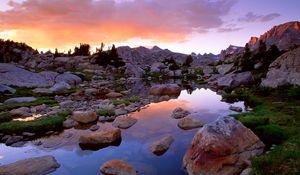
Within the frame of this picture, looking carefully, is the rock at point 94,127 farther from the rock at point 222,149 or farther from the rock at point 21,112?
the rock at point 222,149

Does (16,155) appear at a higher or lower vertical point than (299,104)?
lower

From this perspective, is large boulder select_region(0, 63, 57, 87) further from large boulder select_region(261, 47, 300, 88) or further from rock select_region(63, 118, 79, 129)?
large boulder select_region(261, 47, 300, 88)

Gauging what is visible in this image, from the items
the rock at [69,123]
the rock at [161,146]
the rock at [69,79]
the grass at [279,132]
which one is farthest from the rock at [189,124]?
the rock at [69,79]

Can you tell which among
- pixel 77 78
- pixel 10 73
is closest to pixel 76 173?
pixel 10 73

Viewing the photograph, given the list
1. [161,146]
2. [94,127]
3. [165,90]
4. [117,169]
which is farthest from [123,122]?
[165,90]

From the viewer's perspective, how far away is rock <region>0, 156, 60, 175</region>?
12758 millimetres

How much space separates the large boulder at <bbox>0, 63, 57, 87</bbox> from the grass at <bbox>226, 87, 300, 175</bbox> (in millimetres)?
35432

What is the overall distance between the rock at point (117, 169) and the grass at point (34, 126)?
933cm

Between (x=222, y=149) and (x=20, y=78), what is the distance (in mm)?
43523

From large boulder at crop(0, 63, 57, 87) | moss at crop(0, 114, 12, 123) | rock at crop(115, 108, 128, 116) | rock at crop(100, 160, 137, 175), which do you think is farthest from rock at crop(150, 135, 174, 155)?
large boulder at crop(0, 63, 57, 87)

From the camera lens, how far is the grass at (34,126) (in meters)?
19.9

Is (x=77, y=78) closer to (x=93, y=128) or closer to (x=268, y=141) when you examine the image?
(x=93, y=128)

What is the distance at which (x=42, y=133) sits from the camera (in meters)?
19.9

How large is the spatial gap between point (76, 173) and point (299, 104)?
16.9 m
